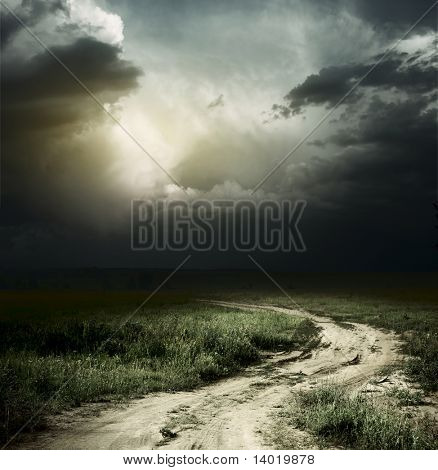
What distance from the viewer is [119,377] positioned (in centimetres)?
1084

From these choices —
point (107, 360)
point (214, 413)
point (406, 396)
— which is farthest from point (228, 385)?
point (406, 396)

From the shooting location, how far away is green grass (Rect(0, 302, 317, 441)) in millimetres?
9234

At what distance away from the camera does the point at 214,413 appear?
8883 mm

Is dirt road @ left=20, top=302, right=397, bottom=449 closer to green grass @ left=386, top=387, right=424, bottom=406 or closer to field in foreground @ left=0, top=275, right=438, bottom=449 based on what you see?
Answer: field in foreground @ left=0, top=275, right=438, bottom=449

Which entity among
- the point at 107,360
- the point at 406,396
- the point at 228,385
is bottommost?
the point at 228,385

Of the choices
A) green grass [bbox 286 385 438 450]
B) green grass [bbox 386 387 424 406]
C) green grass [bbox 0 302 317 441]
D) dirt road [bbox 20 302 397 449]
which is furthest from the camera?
green grass [bbox 386 387 424 406]

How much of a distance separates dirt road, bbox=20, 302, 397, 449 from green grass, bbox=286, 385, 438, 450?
90cm

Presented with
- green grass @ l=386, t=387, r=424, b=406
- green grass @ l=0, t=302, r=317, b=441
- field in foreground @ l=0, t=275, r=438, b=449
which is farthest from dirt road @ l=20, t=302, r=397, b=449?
green grass @ l=386, t=387, r=424, b=406

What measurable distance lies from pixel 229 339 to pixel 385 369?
5.36 m

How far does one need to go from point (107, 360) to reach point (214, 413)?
5014 mm

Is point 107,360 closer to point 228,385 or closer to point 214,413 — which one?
point 228,385

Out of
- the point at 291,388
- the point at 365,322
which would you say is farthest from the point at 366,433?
the point at 365,322

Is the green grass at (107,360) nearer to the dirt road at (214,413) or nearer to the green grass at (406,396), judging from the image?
the dirt road at (214,413)

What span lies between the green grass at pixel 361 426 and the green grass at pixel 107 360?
3.84m
